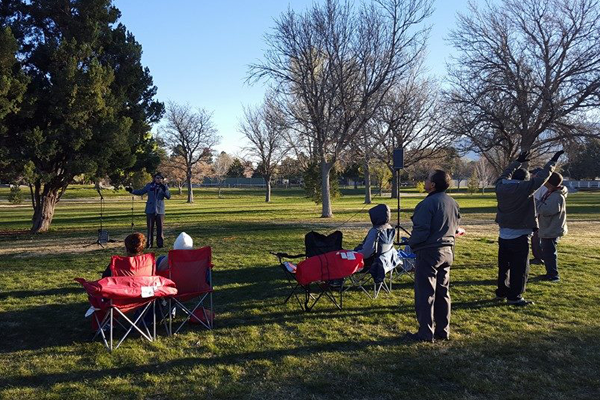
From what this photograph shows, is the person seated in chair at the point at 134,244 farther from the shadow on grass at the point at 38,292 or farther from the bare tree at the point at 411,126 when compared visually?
the bare tree at the point at 411,126

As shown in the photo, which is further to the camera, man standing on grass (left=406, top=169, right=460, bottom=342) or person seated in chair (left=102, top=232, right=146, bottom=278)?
person seated in chair (left=102, top=232, right=146, bottom=278)

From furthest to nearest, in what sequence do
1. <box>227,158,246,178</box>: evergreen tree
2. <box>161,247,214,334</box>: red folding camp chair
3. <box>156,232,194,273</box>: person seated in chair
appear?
<box>227,158,246,178</box>: evergreen tree
<box>156,232,194,273</box>: person seated in chair
<box>161,247,214,334</box>: red folding camp chair

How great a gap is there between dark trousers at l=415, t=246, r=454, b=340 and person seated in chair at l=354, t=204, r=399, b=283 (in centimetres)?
133

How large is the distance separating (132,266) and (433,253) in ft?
10.1

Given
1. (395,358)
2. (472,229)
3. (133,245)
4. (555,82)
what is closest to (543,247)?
(395,358)

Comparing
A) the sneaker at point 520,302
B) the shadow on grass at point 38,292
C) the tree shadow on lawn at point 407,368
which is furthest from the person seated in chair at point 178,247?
the sneaker at point 520,302

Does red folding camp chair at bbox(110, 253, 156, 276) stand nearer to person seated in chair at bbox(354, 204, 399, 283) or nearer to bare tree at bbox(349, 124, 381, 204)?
person seated in chair at bbox(354, 204, 399, 283)

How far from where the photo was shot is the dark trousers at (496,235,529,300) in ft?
18.7

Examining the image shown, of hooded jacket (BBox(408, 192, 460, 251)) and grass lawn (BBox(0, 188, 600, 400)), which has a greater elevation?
hooded jacket (BBox(408, 192, 460, 251))

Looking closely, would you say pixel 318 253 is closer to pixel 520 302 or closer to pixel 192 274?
pixel 192 274

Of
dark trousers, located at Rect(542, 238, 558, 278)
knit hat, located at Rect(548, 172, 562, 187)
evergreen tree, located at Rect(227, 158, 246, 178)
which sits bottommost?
dark trousers, located at Rect(542, 238, 558, 278)

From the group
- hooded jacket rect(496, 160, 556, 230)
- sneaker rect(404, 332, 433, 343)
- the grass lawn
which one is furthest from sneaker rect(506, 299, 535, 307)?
sneaker rect(404, 332, 433, 343)

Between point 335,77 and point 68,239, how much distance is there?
12.3 m

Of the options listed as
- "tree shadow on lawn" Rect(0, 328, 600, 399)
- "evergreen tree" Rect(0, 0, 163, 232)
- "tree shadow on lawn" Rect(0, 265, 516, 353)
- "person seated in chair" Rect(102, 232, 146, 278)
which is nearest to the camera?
"tree shadow on lawn" Rect(0, 328, 600, 399)
